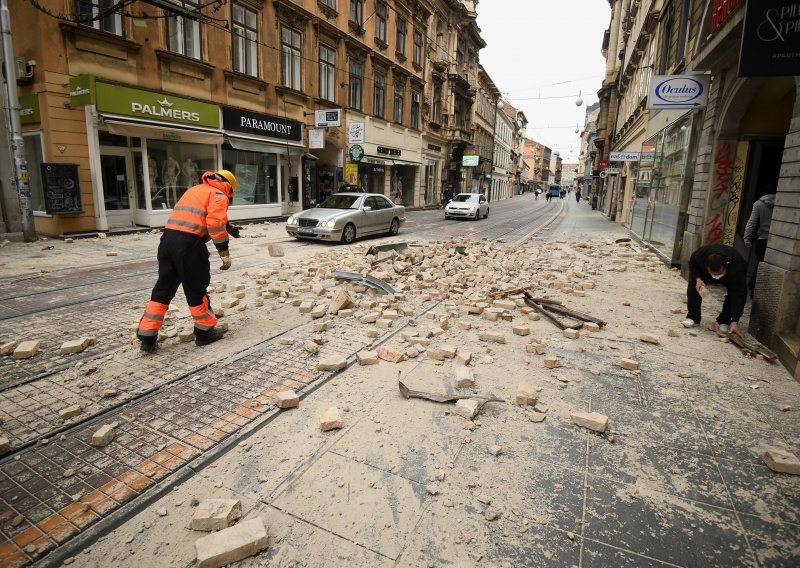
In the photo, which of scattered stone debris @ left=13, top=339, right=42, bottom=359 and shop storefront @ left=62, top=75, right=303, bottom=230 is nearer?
scattered stone debris @ left=13, top=339, right=42, bottom=359

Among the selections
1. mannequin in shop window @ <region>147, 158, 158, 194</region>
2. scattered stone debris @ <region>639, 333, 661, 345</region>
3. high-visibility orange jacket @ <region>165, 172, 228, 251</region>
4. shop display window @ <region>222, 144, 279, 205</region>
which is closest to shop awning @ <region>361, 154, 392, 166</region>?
shop display window @ <region>222, 144, 279, 205</region>

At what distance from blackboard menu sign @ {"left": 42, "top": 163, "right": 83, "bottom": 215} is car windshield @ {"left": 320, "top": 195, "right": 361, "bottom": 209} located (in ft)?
22.5

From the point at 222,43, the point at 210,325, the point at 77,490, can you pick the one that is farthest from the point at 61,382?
the point at 222,43

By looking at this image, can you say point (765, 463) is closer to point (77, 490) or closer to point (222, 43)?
point (77, 490)

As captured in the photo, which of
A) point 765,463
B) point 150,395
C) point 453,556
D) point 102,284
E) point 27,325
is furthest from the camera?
point 102,284

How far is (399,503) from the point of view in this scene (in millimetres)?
2572

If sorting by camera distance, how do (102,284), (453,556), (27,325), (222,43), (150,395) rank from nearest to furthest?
(453,556) < (150,395) < (27,325) < (102,284) < (222,43)

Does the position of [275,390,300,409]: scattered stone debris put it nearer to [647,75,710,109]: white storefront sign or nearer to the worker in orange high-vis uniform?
the worker in orange high-vis uniform

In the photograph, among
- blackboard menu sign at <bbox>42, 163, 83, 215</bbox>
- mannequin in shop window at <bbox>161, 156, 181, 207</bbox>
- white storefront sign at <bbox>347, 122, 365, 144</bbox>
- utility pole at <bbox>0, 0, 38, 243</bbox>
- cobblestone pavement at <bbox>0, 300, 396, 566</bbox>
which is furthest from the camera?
white storefront sign at <bbox>347, 122, 365, 144</bbox>

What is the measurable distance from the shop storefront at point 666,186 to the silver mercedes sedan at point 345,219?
840 centimetres

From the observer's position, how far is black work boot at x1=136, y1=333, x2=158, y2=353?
4566mm

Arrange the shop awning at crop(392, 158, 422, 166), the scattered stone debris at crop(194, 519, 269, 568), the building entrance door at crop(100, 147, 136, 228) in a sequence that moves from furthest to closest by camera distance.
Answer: the shop awning at crop(392, 158, 422, 166), the building entrance door at crop(100, 147, 136, 228), the scattered stone debris at crop(194, 519, 269, 568)

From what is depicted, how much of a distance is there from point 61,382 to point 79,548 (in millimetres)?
2276

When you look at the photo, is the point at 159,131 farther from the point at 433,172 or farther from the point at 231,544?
the point at 433,172
